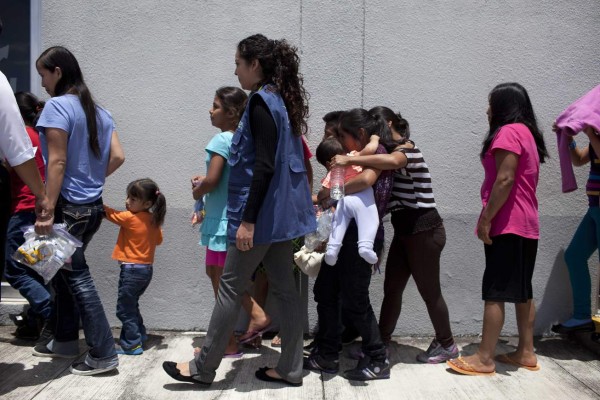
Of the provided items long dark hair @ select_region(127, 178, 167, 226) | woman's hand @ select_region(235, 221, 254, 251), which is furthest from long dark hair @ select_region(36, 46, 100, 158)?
woman's hand @ select_region(235, 221, 254, 251)

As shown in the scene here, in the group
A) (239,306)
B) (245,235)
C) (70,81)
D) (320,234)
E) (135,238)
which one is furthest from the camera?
(135,238)

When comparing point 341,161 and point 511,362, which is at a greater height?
point 341,161

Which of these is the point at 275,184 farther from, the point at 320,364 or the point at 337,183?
the point at 320,364

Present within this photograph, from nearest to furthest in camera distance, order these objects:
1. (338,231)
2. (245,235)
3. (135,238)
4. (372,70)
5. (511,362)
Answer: (245,235)
(338,231)
(511,362)
(135,238)
(372,70)

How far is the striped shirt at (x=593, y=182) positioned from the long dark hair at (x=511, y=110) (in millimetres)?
713

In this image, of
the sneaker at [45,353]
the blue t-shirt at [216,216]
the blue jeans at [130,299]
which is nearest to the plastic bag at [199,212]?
the blue t-shirt at [216,216]

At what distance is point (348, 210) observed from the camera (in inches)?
167

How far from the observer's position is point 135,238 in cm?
481

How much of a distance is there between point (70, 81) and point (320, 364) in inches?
90.9

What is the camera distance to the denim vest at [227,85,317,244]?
399 centimetres

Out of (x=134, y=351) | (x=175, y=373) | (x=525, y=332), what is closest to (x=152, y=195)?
(x=134, y=351)

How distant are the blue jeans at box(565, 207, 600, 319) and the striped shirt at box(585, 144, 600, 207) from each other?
2.6 inches

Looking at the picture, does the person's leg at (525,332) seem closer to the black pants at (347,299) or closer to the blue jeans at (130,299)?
the black pants at (347,299)

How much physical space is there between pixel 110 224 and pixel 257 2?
6.39ft
